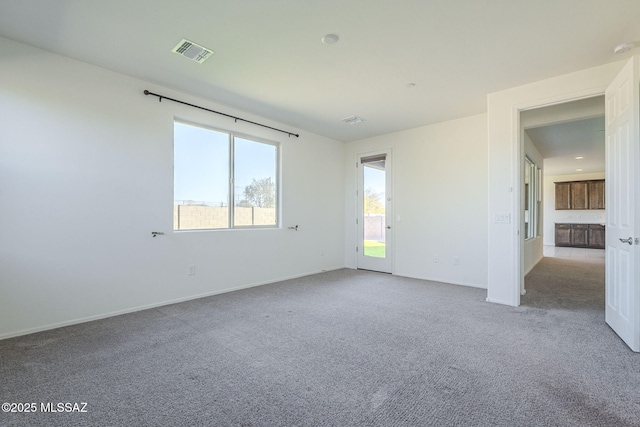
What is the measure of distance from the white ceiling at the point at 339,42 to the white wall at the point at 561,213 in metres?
9.67

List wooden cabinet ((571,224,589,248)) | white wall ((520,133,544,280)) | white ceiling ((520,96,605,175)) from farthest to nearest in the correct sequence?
wooden cabinet ((571,224,589,248)) < white wall ((520,133,544,280)) < white ceiling ((520,96,605,175))

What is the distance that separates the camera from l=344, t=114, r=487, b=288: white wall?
15.6 ft

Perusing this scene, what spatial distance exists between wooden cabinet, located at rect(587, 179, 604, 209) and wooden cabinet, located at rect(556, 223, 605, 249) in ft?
2.23

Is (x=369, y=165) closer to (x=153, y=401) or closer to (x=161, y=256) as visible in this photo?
(x=161, y=256)

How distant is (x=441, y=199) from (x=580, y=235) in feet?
28.6

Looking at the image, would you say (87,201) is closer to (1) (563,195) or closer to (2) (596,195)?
(1) (563,195)

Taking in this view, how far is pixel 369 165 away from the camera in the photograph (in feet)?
20.2

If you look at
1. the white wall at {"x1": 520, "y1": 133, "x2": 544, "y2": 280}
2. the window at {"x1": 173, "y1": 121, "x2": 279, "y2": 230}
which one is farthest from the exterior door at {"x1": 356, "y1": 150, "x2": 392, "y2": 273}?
the white wall at {"x1": 520, "y1": 133, "x2": 544, "y2": 280}

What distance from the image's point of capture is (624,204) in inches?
106

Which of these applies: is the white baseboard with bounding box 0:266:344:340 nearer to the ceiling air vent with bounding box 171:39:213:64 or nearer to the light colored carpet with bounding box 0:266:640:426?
the light colored carpet with bounding box 0:266:640:426

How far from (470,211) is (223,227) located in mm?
3900

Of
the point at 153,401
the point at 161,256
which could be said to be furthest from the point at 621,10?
the point at 161,256

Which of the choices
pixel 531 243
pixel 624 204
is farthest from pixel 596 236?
pixel 624 204

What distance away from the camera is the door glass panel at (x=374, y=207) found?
233 inches
